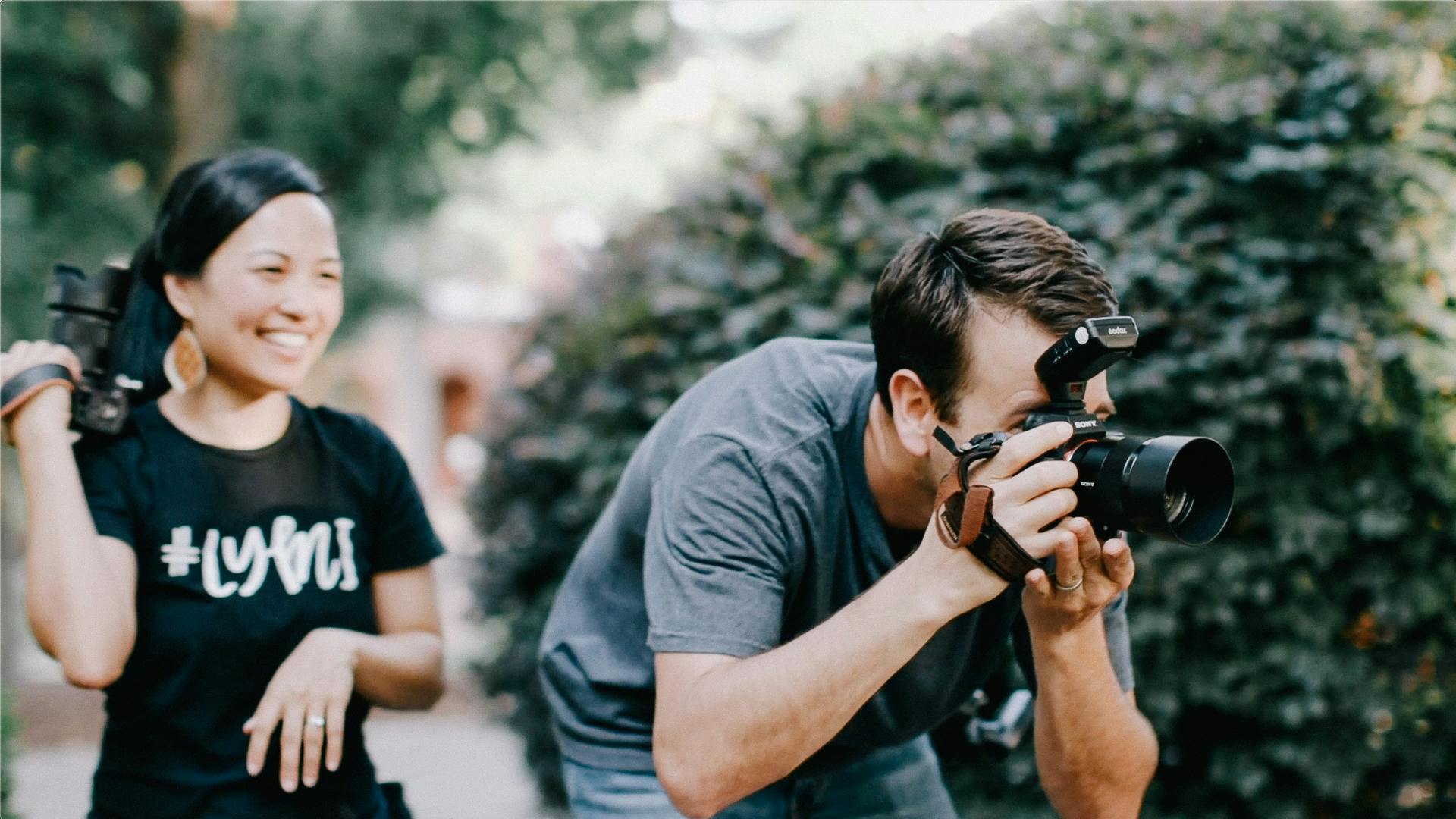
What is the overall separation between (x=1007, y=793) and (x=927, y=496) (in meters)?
1.47

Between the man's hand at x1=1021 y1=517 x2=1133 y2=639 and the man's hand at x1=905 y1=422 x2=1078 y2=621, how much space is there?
0.08 feet

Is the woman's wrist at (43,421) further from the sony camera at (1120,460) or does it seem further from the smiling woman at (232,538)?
the sony camera at (1120,460)

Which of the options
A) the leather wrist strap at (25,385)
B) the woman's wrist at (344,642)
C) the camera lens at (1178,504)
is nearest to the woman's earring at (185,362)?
the leather wrist strap at (25,385)

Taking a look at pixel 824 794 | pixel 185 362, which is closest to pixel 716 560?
→ pixel 824 794

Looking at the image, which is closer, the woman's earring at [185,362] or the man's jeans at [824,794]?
the man's jeans at [824,794]

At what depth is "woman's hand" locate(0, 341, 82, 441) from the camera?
6.73 feet

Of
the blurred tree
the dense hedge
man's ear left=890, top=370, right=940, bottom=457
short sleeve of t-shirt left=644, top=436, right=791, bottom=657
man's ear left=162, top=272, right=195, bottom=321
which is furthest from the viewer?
the blurred tree

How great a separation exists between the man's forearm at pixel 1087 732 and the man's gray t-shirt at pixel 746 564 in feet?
0.46

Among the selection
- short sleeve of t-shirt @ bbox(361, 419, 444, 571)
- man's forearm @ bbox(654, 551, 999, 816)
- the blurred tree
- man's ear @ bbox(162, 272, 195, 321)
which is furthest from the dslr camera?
the blurred tree

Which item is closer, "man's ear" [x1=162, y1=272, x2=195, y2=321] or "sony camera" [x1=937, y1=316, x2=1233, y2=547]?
"sony camera" [x1=937, y1=316, x2=1233, y2=547]

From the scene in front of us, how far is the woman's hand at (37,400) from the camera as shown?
2.05m

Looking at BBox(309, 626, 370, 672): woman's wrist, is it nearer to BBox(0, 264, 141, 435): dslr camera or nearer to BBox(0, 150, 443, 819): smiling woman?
BBox(0, 150, 443, 819): smiling woman

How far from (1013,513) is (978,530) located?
2.3 inches

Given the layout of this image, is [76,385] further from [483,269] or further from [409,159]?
[483,269]
